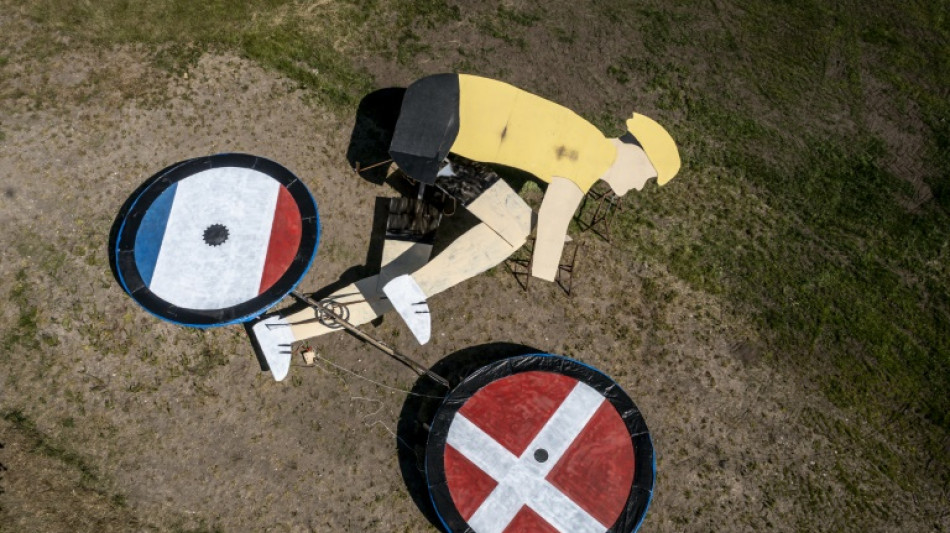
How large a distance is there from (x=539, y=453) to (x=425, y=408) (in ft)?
8.26

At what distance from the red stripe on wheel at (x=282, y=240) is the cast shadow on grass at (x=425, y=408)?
365cm

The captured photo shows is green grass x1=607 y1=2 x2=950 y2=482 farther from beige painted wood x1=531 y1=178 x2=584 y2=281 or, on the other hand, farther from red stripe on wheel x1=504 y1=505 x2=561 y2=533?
red stripe on wheel x1=504 y1=505 x2=561 y2=533

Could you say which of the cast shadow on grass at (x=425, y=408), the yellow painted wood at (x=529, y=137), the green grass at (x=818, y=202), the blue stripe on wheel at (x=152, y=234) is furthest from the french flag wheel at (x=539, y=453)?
the blue stripe on wheel at (x=152, y=234)

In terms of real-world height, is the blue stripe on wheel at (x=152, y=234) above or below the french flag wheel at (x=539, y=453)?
above

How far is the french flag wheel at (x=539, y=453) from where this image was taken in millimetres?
10781

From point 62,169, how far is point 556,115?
1088 cm

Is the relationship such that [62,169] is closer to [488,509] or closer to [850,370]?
[488,509]

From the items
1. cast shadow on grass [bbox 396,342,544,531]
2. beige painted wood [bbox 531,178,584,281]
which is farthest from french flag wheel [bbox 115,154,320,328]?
beige painted wood [bbox 531,178,584,281]

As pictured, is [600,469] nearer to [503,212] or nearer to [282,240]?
[503,212]

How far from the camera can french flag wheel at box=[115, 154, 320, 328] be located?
1153cm

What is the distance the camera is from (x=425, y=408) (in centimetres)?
1205

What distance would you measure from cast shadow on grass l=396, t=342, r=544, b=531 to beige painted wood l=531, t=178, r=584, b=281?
2299mm

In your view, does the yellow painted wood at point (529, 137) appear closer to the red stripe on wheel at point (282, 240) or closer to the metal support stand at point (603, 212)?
the metal support stand at point (603, 212)

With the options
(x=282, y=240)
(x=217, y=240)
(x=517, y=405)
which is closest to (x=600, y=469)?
(x=517, y=405)
